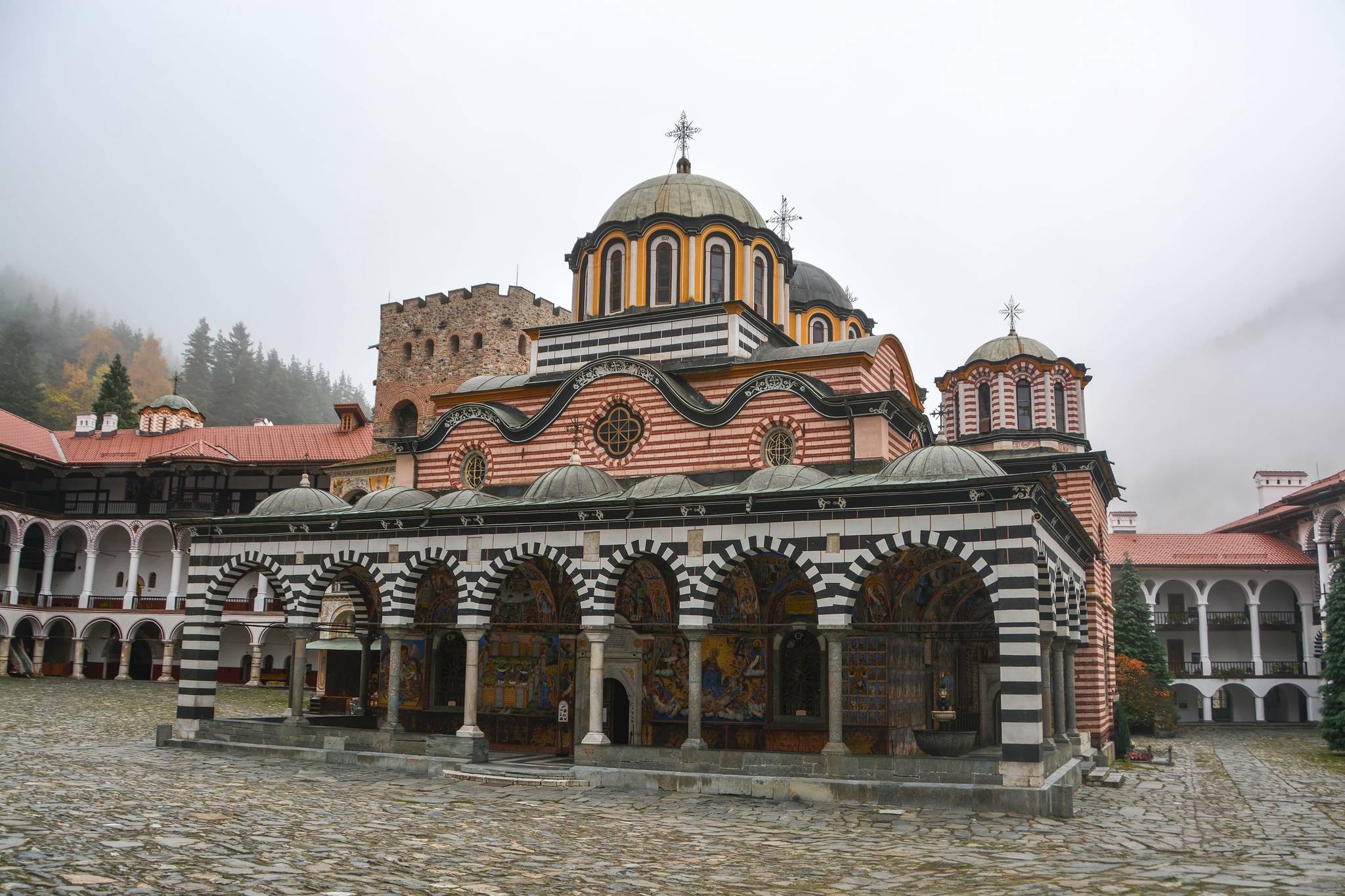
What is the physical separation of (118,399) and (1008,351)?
42.7m

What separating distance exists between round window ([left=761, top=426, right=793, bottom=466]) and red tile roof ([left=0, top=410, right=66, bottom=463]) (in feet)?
102

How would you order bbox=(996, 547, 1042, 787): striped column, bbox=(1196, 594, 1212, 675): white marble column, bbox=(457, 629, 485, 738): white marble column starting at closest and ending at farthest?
bbox=(996, 547, 1042, 787): striped column < bbox=(457, 629, 485, 738): white marble column < bbox=(1196, 594, 1212, 675): white marble column

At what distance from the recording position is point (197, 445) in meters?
40.6

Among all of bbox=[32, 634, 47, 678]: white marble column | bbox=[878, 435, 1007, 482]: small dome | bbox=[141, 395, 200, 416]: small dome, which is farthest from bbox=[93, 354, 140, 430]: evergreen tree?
bbox=[878, 435, 1007, 482]: small dome

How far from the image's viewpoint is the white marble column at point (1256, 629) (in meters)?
40.6

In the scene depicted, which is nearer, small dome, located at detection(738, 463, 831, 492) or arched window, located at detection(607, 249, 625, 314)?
small dome, located at detection(738, 463, 831, 492)

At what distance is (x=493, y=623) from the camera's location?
19156 millimetres

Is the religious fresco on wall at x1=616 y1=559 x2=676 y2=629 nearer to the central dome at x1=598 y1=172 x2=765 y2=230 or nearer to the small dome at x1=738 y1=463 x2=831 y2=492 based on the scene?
the small dome at x1=738 y1=463 x2=831 y2=492

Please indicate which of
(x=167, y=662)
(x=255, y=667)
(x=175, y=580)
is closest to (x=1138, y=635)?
(x=255, y=667)

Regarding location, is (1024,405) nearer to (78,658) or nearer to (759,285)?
(759,285)

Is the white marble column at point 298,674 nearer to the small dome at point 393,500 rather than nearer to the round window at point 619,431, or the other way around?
the small dome at point 393,500

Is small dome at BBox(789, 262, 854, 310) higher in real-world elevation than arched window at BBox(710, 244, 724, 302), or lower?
higher

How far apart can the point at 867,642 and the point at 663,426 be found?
547 centimetres

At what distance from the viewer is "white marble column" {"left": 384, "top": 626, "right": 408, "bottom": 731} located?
17969 mm
